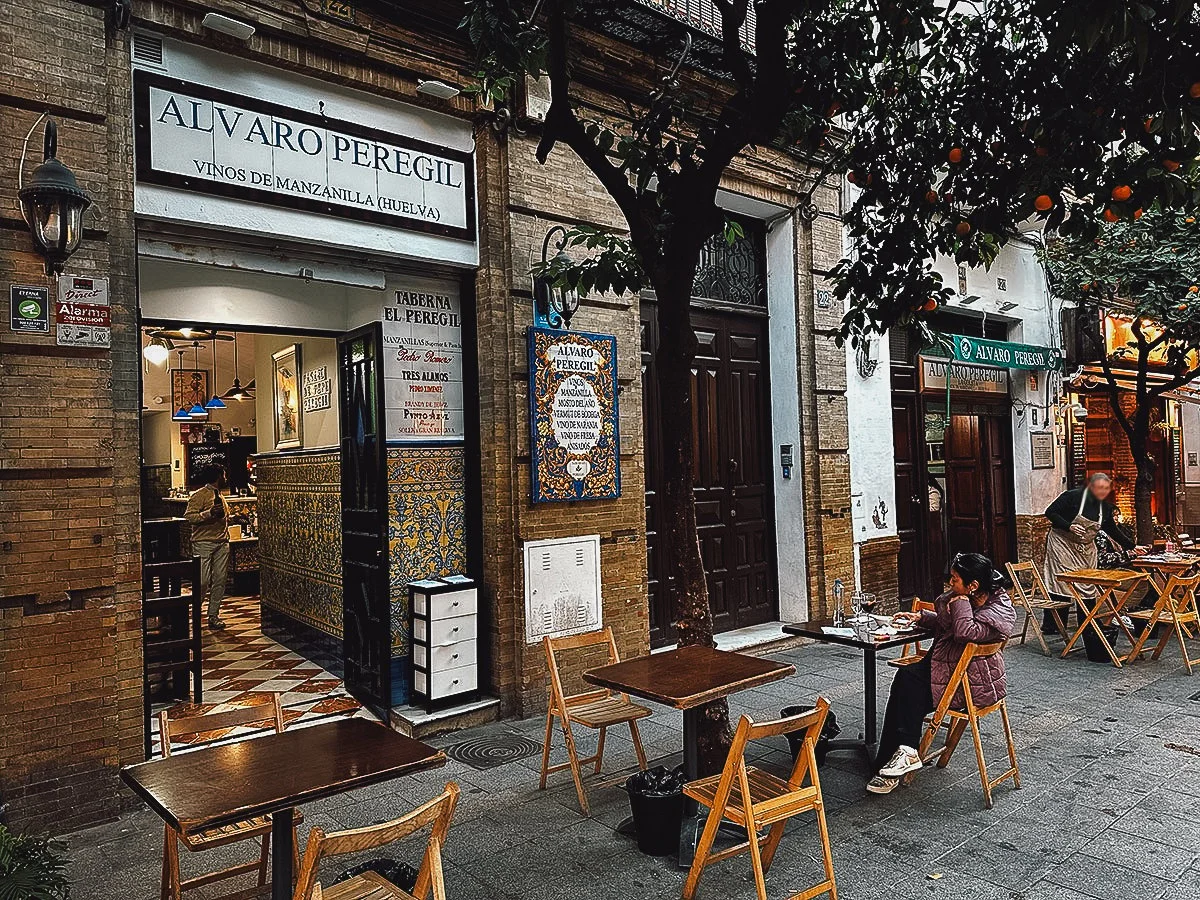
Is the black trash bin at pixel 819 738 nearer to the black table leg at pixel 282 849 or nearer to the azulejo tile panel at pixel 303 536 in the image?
the black table leg at pixel 282 849

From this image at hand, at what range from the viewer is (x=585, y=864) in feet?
13.7

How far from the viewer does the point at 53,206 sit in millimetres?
4527

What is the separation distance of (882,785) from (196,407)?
1272 centimetres

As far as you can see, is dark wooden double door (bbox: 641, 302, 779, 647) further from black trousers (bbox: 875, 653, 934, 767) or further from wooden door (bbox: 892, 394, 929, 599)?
black trousers (bbox: 875, 653, 934, 767)

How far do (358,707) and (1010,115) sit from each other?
6255 mm

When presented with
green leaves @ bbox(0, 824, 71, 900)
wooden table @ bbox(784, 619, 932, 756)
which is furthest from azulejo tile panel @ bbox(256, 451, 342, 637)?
green leaves @ bbox(0, 824, 71, 900)

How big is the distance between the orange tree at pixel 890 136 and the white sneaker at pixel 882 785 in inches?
39.7

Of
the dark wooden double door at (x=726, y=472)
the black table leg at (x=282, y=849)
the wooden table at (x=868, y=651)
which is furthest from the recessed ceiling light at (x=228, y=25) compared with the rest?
the wooden table at (x=868, y=651)

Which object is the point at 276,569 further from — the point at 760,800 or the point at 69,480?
the point at 760,800

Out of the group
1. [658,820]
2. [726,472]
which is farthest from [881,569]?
[658,820]

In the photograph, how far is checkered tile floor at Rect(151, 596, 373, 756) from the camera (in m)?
6.49

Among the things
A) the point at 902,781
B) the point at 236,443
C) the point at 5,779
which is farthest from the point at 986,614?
the point at 236,443

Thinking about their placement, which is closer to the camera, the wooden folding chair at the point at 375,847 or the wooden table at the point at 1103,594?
the wooden folding chair at the point at 375,847

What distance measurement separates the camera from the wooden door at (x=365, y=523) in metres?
6.53
